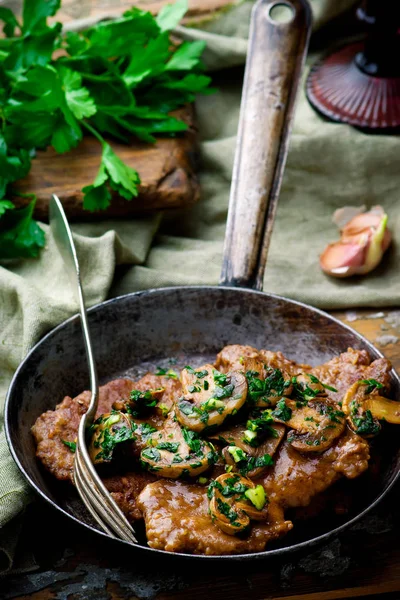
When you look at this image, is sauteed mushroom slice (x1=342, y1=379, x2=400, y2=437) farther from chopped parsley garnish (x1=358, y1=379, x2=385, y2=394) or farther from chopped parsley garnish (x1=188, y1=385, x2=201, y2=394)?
chopped parsley garnish (x1=188, y1=385, x2=201, y2=394)

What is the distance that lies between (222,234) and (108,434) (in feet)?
5.58

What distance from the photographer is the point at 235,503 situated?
1.94 metres

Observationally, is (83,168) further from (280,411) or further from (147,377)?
(280,411)

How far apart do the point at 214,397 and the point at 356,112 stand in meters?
2.18

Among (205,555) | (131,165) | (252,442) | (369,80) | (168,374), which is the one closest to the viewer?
(205,555)

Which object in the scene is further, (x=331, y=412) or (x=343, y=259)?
(x=343, y=259)

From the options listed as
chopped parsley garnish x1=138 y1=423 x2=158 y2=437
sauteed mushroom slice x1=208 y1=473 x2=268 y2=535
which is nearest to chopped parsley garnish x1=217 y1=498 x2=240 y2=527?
sauteed mushroom slice x1=208 y1=473 x2=268 y2=535

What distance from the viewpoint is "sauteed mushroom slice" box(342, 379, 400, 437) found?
2.14m

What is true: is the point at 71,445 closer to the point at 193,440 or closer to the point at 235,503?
the point at 193,440

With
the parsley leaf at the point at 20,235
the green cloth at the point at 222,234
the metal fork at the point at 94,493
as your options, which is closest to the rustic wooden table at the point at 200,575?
the metal fork at the point at 94,493

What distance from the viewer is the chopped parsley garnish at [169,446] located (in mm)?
2084

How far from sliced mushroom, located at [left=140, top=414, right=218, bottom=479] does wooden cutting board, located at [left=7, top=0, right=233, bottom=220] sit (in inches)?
57.6

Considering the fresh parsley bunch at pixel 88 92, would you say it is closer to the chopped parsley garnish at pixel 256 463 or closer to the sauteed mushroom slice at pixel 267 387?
the sauteed mushroom slice at pixel 267 387

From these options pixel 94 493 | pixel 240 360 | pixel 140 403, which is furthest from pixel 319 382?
pixel 94 493
